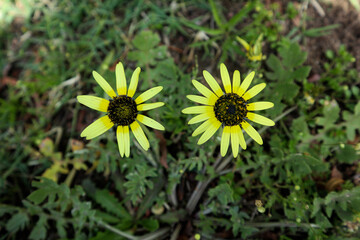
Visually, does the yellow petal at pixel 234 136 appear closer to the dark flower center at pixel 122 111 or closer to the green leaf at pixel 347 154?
the dark flower center at pixel 122 111

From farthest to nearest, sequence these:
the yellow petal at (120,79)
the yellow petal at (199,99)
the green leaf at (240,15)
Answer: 1. the green leaf at (240,15)
2. the yellow petal at (120,79)
3. the yellow petal at (199,99)

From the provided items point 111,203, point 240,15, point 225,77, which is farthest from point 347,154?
point 111,203

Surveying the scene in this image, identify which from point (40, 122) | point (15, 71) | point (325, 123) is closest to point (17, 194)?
point (40, 122)

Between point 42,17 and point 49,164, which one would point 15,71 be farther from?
point 49,164

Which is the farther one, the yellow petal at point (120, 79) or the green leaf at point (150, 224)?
the green leaf at point (150, 224)

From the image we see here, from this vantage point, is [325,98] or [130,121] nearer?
[130,121]

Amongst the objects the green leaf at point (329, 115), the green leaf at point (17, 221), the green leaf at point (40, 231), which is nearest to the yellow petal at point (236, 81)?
the green leaf at point (329, 115)

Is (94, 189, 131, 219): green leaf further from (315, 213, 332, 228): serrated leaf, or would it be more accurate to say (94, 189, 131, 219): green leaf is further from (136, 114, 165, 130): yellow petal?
(315, 213, 332, 228): serrated leaf

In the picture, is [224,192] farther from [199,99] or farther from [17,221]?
[17,221]
